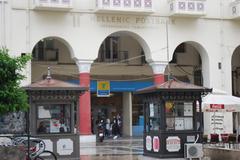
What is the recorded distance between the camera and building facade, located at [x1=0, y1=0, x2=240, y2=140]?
1225 inches

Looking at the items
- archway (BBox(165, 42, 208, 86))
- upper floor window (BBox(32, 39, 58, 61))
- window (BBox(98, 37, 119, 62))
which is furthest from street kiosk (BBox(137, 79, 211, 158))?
archway (BBox(165, 42, 208, 86))

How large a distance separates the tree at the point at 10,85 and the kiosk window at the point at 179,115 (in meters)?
5.79

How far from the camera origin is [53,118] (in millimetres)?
18938

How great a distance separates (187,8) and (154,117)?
1624cm

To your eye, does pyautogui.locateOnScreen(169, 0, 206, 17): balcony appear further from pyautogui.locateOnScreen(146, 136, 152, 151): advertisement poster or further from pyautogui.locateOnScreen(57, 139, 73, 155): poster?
pyautogui.locateOnScreen(57, 139, 73, 155): poster

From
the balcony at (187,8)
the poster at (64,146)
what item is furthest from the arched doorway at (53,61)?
the poster at (64,146)

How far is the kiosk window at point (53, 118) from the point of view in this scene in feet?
61.5

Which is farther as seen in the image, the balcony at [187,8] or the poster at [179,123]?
the balcony at [187,8]

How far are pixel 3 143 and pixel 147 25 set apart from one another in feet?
66.8

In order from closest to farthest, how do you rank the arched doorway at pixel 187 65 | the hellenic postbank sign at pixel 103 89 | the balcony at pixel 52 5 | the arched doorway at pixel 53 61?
the balcony at pixel 52 5 < the hellenic postbank sign at pixel 103 89 < the arched doorway at pixel 53 61 < the arched doorway at pixel 187 65

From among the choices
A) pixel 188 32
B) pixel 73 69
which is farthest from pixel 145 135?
pixel 73 69

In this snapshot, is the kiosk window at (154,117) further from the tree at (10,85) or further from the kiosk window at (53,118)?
the tree at (10,85)

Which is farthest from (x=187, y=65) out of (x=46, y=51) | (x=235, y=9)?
(x=46, y=51)

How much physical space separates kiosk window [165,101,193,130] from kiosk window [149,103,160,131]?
390mm
